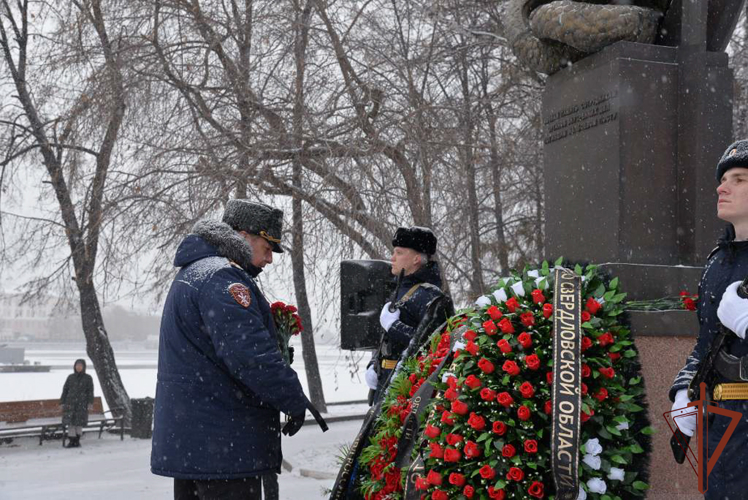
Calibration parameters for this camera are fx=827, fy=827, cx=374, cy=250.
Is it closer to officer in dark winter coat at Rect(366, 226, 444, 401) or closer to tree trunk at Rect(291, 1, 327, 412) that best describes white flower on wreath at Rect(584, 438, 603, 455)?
officer in dark winter coat at Rect(366, 226, 444, 401)

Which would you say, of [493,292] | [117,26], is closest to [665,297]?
[493,292]

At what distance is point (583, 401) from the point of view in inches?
123

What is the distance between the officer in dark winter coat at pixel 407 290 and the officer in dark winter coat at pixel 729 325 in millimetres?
2190

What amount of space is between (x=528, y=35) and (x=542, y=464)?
8.66 feet

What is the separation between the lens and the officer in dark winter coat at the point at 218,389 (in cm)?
331

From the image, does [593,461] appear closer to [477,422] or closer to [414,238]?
[477,422]

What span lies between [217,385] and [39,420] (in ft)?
40.7

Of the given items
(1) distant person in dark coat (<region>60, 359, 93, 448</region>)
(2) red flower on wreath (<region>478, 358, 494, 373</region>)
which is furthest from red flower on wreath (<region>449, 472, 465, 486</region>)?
(1) distant person in dark coat (<region>60, 359, 93, 448</region>)

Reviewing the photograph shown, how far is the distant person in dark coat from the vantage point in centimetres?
1337

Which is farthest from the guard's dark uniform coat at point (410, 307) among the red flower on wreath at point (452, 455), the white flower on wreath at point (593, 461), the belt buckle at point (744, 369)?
the belt buckle at point (744, 369)

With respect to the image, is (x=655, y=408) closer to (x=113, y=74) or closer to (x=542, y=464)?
(x=542, y=464)

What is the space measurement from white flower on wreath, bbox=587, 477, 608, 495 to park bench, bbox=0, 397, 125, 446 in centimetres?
1177

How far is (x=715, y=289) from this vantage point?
2.73 meters

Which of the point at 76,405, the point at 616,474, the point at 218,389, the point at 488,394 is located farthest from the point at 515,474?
the point at 76,405
